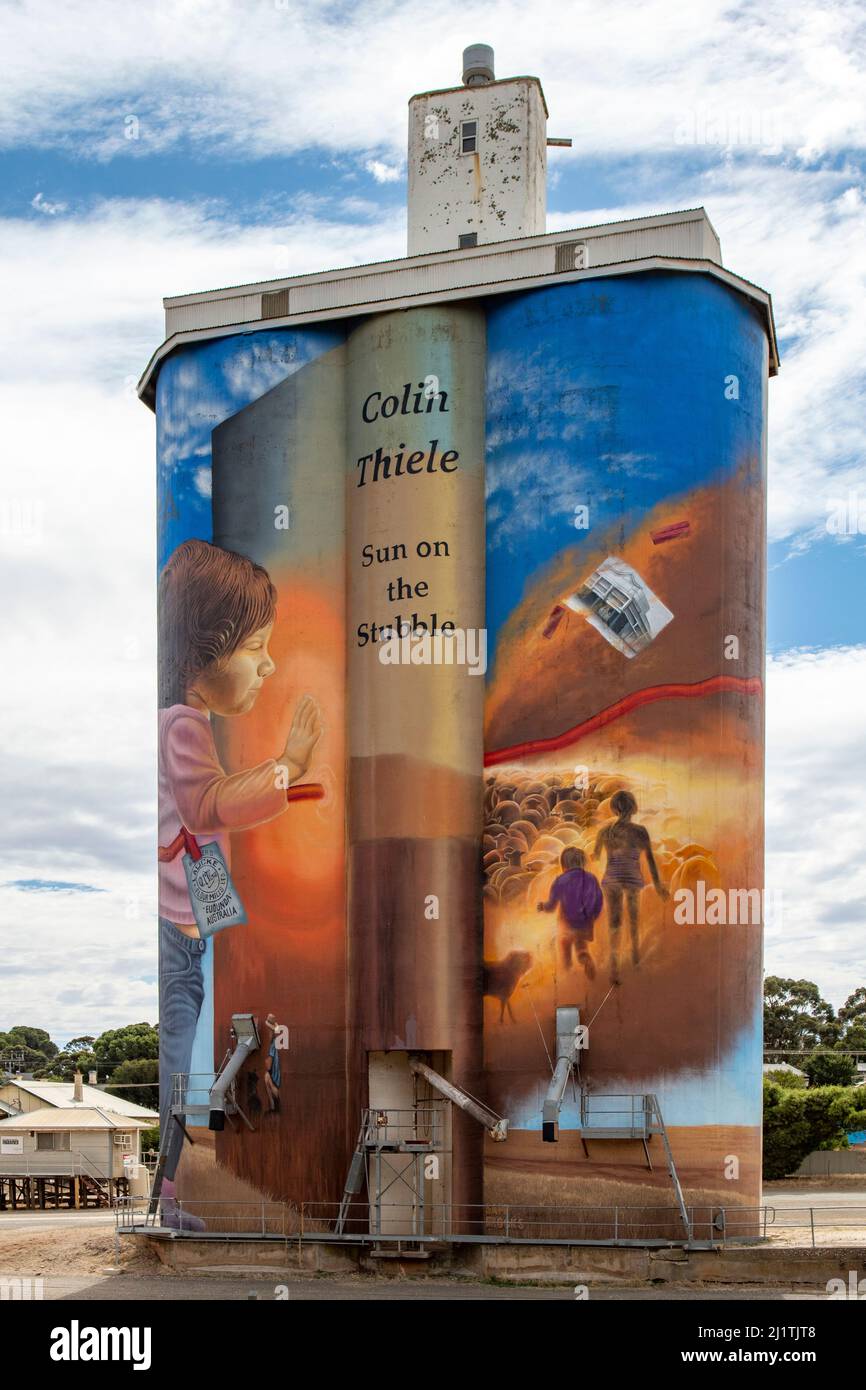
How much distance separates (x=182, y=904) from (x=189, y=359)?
556 inches

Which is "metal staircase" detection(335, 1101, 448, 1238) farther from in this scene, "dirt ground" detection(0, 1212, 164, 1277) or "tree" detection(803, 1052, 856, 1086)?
"tree" detection(803, 1052, 856, 1086)

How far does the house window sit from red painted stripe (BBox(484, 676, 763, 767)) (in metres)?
42.0

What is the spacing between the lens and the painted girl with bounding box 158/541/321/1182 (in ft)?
143

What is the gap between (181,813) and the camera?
4481 centimetres

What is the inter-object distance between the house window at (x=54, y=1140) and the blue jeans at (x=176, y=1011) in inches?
1288

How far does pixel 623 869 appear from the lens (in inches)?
1585

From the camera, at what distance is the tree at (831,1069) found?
274 ft

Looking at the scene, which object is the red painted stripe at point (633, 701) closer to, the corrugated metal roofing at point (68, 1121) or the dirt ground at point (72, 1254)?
the dirt ground at point (72, 1254)

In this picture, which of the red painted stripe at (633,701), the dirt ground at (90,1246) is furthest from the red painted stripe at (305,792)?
the dirt ground at (90,1246)

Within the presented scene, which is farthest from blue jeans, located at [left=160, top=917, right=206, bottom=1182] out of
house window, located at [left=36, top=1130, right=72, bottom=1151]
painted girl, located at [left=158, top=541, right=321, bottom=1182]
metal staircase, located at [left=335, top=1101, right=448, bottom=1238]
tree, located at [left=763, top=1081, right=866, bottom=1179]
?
house window, located at [left=36, top=1130, right=72, bottom=1151]

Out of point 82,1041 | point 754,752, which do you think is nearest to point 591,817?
point 754,752

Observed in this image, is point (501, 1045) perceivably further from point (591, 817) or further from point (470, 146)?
point (470, 146)

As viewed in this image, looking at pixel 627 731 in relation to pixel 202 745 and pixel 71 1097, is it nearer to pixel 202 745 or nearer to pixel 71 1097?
pixel 202 745

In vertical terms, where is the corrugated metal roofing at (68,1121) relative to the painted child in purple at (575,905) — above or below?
below
